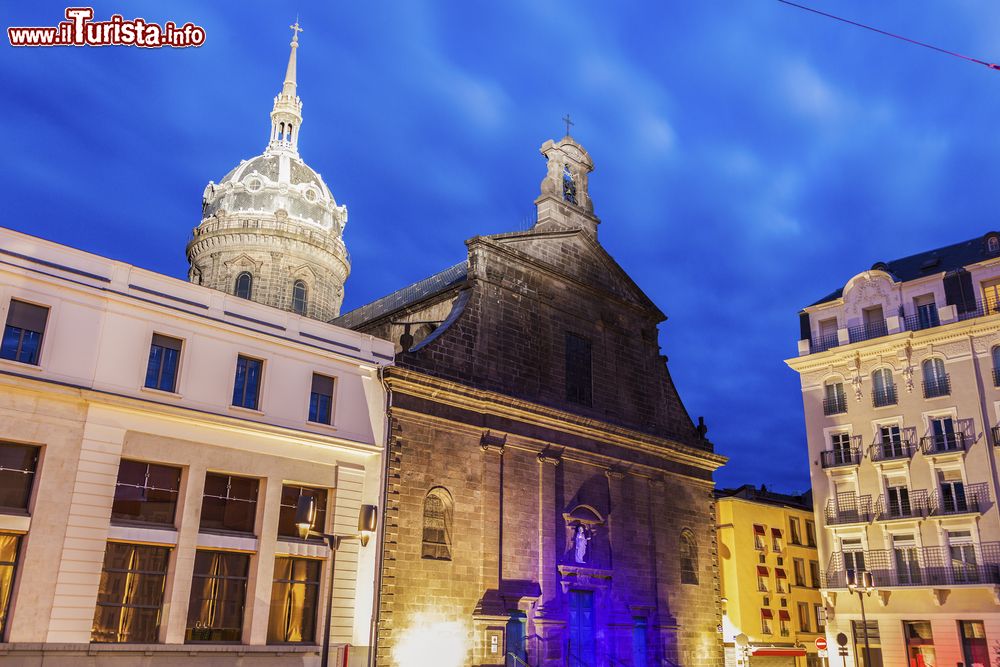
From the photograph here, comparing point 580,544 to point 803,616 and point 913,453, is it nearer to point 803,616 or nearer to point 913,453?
point 913,453

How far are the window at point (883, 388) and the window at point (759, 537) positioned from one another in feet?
30.0

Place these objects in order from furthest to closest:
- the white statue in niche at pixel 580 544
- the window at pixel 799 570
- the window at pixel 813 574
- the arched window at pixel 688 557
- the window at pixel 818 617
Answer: the window at pixel 813 574, the window at pixel 818 617, the window at pixel 799 570, the arched window at pixel 688 557, the white statue in niche at pixel 580 544

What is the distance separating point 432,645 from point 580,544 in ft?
24.6

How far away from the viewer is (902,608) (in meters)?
34.7

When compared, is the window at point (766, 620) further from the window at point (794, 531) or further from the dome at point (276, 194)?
the dome at point (276, 194)

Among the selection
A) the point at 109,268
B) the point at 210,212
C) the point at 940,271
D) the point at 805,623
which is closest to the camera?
the point at 109,268

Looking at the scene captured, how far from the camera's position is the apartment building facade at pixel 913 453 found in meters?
33.5

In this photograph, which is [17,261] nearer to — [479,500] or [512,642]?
[479,500]

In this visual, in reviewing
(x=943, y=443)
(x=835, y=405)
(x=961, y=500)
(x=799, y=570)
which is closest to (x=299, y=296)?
(x=835, y=405)

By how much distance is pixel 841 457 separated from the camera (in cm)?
3831

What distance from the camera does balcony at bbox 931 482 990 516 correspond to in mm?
33625

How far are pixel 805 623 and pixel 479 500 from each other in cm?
2530

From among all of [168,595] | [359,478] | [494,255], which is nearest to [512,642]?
[359,478]

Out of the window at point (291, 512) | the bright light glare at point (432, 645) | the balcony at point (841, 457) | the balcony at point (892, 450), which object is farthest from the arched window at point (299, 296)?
the balcony at point (892, 450)
